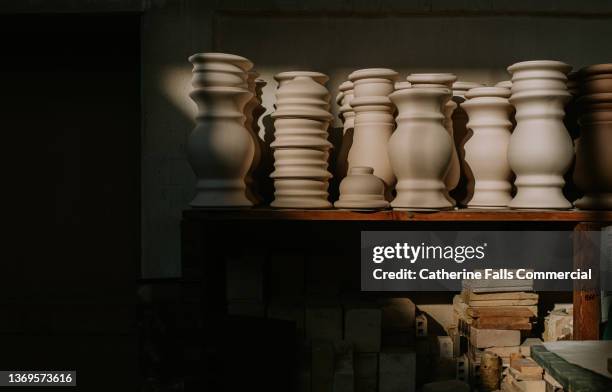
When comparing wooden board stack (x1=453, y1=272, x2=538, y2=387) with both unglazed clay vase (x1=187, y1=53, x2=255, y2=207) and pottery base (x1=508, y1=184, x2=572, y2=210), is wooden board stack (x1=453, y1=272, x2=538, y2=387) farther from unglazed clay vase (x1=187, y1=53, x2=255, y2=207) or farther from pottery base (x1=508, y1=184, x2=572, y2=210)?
unglazed clay vase (x1=187, y1=53, x2=255, y2=207)

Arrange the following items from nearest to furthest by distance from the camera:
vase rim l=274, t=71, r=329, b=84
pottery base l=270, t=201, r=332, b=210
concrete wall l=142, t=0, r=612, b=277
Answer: pottery base l=270, t=201, r=332, b=210 < vase rim l=274, t=71, r=329, b=84 < concrete wall l=142, t=0, r=612, b=277

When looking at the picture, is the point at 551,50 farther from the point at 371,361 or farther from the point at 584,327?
the point at 371,361

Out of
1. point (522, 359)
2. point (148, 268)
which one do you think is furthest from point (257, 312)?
A: point (522, 359)

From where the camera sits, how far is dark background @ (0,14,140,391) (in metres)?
3.27

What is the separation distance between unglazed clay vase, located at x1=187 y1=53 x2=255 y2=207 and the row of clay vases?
0.12 meters

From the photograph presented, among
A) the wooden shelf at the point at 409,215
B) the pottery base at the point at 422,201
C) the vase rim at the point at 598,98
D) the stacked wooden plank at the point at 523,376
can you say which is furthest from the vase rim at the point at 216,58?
the stacked wooden plank at the point at 523,376

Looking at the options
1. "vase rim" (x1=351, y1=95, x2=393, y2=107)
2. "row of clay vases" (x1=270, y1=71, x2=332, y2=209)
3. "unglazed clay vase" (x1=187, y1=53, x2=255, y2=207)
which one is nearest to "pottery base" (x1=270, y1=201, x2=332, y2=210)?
"row of clay vases" (x1=270, y1=71, x2=332, y2=209)

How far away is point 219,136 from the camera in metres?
2.11

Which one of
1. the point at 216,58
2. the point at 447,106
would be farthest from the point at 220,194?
the point at 447,106

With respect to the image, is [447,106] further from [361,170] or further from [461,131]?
[361,170]

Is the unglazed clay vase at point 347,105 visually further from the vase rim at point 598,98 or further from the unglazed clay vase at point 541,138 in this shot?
the vase rim at point 598,98

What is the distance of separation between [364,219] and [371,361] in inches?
22.8

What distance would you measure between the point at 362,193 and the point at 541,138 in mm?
619

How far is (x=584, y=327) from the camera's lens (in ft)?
7.06
